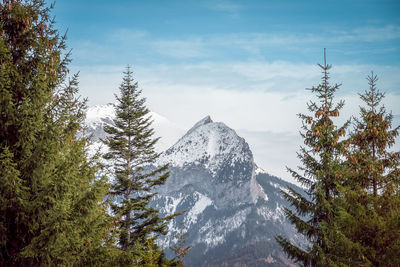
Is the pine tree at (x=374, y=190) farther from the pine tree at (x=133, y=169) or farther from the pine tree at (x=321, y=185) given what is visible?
the pine tree at (x=133, y=169)

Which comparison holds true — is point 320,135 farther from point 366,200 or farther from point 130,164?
point 130,164

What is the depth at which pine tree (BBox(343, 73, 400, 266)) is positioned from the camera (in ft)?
39.4

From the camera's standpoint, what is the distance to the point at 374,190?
14375 mm

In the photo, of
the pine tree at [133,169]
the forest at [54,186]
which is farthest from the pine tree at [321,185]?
the pine tree at [133,169]

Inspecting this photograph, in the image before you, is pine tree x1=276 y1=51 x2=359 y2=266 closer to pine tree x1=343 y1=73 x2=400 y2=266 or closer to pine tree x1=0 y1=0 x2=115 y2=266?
pine tree x1=343 y1=73 x2=400 y2=266

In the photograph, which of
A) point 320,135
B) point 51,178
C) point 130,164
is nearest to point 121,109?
point 130,164

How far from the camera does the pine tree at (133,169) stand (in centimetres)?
1930

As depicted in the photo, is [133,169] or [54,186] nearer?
[54,186]

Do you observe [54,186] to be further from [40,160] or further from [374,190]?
[374,190]

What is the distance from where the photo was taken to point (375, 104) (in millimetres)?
15602

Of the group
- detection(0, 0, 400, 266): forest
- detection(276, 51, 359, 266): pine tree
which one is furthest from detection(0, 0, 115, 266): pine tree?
detection(276, 51, 359, 266): pine tree

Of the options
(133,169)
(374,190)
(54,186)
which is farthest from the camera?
(133,169)

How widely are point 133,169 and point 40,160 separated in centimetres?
1294

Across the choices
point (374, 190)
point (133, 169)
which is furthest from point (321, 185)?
point (133, 169)
